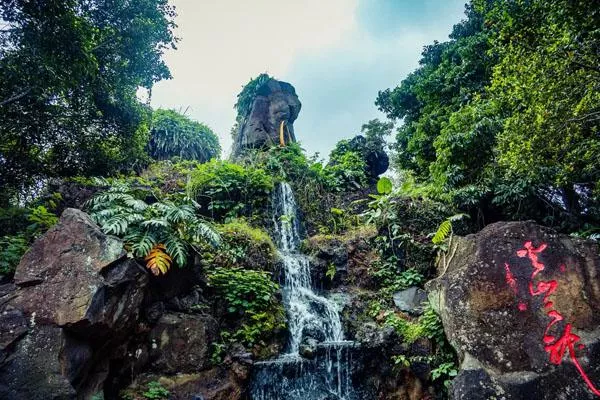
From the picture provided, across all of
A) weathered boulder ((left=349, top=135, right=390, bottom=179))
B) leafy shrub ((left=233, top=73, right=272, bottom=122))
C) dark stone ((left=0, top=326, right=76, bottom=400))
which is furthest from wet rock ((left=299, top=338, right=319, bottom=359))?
leafy shrub ((left=233, top=73, right=272, bottom=122))

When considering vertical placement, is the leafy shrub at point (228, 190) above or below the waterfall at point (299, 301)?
above

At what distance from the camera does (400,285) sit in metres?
7.86

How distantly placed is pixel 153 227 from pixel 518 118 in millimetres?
6819

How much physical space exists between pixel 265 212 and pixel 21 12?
278 inches

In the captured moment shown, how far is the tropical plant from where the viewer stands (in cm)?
479

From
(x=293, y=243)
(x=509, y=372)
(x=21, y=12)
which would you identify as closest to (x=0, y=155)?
(x=21, y=12)

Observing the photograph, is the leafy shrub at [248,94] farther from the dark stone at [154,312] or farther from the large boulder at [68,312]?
the large boulder at [68,312]

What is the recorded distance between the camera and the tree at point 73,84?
17.4ft

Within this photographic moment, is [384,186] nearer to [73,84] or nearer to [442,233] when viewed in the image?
[442,233]

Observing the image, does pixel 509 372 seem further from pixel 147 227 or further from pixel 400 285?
pixel 147 227

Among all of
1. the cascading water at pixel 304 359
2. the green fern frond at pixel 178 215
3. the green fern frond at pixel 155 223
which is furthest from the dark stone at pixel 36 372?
the cascading water at pixel 304 359

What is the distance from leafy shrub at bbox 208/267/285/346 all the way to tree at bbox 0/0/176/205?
430 centimetres

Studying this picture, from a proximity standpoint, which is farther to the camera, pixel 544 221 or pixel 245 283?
pixel 544 221

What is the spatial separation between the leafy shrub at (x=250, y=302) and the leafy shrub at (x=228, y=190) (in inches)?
136
